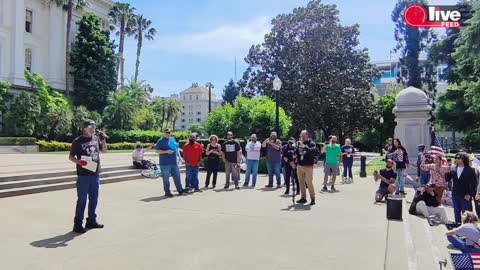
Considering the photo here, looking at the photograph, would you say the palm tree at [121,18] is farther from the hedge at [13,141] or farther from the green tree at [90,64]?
the hedge at [13,141]

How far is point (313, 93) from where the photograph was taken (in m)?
39.1

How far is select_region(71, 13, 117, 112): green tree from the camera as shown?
4797 cm

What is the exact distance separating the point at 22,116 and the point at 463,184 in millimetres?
35315

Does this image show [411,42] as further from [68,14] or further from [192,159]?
[192,159]

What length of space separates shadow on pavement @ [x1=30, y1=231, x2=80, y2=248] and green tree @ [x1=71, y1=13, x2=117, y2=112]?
43.8m

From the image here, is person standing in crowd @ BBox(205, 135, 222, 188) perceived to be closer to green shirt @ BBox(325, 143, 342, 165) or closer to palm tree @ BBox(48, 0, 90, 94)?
green shirt @ BBox(325, 143, 342, 165)

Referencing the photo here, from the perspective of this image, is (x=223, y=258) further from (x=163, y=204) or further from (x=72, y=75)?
(x=72, y=75)

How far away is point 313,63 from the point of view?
1532 inches

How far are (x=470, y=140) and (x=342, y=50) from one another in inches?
637

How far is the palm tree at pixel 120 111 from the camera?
45.9 meters

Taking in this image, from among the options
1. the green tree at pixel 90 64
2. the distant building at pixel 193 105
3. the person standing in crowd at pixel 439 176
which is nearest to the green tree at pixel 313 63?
the green tree at pixel 90 64

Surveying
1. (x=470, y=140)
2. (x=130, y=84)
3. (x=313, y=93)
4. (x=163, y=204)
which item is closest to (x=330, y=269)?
(x=163, y=204)

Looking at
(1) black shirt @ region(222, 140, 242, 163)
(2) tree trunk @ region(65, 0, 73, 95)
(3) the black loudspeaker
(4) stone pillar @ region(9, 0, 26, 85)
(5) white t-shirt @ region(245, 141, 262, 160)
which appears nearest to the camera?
(3) the black loudspeaker

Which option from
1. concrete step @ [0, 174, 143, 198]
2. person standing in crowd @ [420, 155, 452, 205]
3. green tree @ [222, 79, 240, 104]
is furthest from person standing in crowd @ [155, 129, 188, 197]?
green tree @ [222, 79, 240, 104]
